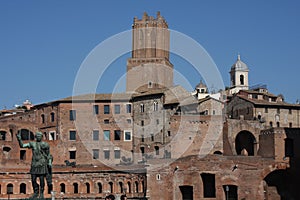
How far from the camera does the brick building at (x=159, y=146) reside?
5253cm

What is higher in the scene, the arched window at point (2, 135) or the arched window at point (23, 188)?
the arched window at point (2, 135)

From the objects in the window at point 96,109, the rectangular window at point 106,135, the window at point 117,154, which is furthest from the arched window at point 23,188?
the window at point 96,109

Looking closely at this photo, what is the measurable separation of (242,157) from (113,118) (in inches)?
818

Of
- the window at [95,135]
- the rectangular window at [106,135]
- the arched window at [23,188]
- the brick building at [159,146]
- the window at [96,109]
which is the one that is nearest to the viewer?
the brick building at [159,146]

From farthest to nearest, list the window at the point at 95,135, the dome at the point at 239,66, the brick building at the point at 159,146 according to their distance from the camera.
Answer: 1. the dome at the point at 239,66
2. the window at the point at 95,135
3. the brick building at the point at 159,146

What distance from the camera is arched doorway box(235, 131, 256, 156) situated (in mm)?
62953

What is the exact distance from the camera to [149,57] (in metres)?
81.9

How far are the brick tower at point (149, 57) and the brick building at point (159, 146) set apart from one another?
5.05 ft

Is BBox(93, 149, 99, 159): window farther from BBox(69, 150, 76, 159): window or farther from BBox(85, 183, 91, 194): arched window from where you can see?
BBox(85, 183, 91, 194): arched window

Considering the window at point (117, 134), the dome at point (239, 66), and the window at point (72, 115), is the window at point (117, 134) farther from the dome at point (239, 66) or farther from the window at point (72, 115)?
the dome at point (239, 66)

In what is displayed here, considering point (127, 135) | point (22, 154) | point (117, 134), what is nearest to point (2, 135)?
point (22, 154)

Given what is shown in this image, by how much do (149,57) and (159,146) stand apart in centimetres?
2061

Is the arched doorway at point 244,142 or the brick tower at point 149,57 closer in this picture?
the arched doorway at point 244,142

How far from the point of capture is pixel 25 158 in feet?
206
